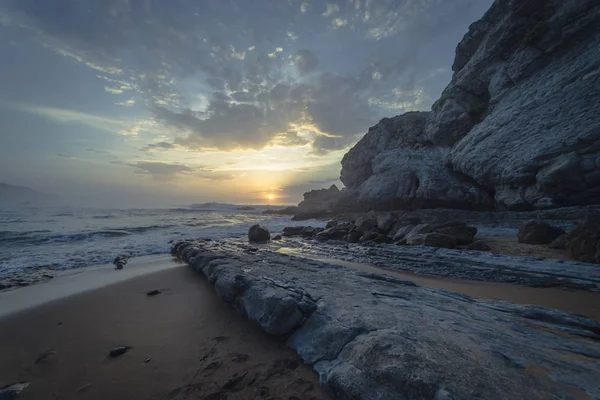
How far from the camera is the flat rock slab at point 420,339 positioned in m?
2.48

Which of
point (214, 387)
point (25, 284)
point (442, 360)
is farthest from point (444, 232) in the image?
point (25, 284)

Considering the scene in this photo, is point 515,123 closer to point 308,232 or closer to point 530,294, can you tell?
point 530,294

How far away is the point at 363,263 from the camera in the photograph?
A: 984 centimetres

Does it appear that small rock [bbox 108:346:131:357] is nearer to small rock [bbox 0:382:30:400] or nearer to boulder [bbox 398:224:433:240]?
small rock [bbox 0:382:30:400]

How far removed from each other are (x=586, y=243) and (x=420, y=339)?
9089 mm

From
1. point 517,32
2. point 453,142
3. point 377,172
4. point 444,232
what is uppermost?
point 517,32

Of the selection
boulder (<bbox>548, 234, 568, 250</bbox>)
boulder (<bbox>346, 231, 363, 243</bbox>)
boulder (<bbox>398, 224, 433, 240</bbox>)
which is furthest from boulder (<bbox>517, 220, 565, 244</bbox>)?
boulder (<bbox>346, 231, 363, 243</bbox>)

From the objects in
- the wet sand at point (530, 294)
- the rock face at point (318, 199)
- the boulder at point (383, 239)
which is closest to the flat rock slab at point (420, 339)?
the wet sand at point (530, 294)

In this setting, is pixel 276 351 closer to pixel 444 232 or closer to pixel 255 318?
pixel 255 318

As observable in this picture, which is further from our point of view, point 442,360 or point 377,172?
point 377,172

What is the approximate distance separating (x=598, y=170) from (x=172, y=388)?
2154cm

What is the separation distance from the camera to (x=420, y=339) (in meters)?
3.22

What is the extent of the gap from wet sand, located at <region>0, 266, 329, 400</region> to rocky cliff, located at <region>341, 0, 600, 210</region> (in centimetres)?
1981

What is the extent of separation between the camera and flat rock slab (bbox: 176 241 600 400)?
248 cm
